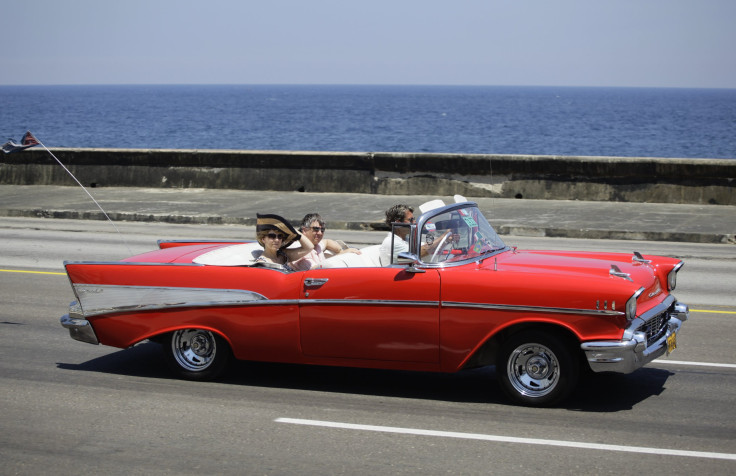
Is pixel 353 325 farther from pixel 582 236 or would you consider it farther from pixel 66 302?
pixel 582 236

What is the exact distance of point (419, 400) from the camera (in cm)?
671

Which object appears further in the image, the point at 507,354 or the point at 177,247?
the point at 177,247

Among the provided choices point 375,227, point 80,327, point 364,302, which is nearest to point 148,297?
point 80,327

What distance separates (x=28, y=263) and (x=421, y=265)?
8.13 meters

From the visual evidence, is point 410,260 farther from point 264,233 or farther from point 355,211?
point 355,211

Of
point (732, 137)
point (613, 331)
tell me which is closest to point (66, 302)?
point (613, 331)

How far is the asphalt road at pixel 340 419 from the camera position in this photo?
212 inches

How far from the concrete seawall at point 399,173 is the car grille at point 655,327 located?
12.6 m

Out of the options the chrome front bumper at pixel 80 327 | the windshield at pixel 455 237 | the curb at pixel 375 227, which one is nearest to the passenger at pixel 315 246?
the windshield at pixel 455 237

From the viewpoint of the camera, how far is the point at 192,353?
286 inches

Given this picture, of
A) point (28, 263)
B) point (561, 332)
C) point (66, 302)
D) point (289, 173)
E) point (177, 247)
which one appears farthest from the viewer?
point (289, 173)

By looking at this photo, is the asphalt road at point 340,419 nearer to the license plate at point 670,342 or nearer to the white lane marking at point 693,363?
the white lane marking at point 693,363

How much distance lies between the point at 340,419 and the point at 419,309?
962 millimetres

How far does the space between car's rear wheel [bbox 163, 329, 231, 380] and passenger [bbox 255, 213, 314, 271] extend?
757 mm
